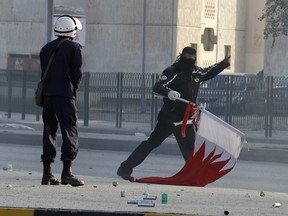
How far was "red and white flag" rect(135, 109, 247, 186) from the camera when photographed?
13.3m

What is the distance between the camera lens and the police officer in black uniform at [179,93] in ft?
46.3

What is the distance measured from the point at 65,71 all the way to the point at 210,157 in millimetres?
2358

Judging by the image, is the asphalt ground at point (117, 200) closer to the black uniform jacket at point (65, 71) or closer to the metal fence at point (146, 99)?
the black uniform jacket at point (65, 71)

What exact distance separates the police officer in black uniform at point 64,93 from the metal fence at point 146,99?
1511 cm

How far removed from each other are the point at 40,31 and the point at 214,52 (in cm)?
823

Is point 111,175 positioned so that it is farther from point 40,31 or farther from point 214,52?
point 214,52

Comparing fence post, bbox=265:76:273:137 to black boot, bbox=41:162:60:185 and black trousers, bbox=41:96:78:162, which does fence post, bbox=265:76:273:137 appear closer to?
black boot, bbox=41:162:60:185

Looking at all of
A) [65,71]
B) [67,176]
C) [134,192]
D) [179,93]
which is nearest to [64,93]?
[65,71]

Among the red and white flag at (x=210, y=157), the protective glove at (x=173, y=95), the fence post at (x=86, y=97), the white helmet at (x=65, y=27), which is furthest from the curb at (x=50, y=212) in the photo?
the fence post at (x=86, y=97)

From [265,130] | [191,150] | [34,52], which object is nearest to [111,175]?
[191,150]

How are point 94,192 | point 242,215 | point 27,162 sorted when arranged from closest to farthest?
point 242,215
point 94,192
point 27,162

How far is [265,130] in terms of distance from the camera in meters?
26.8

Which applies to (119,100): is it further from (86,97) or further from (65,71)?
(65,71)

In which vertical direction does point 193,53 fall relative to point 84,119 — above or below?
above
